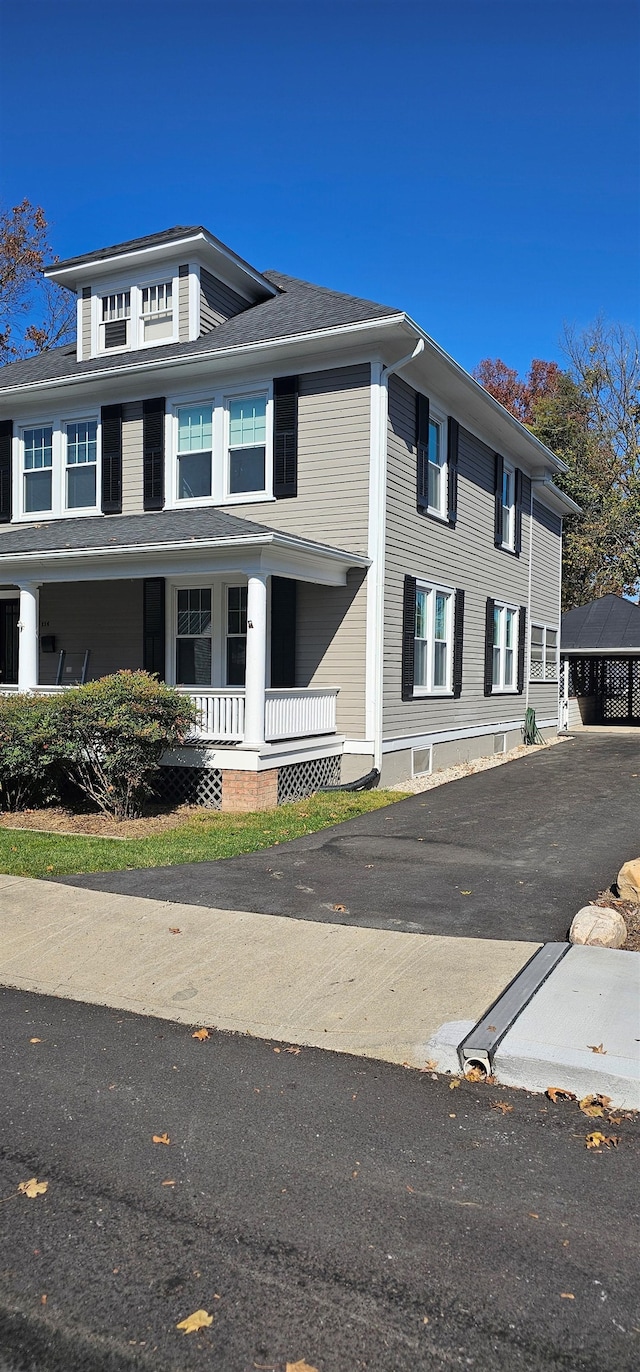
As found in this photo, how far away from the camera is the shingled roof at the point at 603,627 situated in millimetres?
26703

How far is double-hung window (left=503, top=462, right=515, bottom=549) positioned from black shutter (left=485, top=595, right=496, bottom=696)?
1757mm

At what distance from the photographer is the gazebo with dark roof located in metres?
26.8

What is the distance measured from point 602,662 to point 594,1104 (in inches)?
1163

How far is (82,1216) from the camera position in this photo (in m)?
3.21

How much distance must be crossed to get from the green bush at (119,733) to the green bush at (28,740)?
14 centimetres

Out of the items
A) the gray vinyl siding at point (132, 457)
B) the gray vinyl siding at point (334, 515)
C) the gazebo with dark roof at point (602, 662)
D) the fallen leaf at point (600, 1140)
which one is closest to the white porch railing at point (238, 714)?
the gray vinyl siding at point (334, 515)

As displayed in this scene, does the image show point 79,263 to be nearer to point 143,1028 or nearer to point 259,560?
point 259,560

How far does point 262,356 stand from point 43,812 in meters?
7.21

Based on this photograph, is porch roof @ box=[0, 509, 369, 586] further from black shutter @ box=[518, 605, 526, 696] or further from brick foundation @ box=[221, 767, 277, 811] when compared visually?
black shutter @ box=[518, 605, 526, 696]

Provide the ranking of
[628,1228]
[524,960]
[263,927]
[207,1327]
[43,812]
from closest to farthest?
[207,1327]
[628,1228]
[524,960]
[263,927]
[43,812]

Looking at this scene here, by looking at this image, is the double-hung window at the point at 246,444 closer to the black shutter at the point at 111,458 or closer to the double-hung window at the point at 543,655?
the black shutter at the point at 111,458

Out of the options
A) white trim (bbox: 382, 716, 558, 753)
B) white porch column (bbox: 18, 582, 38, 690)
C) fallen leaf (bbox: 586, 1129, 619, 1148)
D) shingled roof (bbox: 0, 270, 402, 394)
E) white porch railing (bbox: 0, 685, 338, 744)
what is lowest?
fallen leaf (bbox: 586, 1129, 619, 1148)

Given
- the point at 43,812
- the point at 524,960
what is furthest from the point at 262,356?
the point at 524,960

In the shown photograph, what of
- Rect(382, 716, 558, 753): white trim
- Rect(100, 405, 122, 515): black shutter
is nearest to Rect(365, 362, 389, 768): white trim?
Rect(382, 716, 558, 753): white trim
